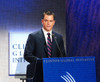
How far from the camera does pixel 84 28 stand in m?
3.62

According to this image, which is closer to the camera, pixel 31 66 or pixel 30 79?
pixel 30 79

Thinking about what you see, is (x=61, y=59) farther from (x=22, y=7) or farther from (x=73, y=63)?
(x=22, y=7)

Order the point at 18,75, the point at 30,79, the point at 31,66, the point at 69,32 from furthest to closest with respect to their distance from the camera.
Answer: the point at 18,75, the point at 69,32, the point at 31,66, the point at 30,79

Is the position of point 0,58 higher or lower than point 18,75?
higher

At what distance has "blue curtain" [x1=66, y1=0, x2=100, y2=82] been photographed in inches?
124

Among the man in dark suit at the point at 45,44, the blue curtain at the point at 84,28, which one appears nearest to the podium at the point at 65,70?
the man in dark suit at the point at 45,44

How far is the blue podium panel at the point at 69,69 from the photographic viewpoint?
1.89 metres

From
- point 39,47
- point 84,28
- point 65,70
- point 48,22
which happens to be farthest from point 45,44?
point 84,28

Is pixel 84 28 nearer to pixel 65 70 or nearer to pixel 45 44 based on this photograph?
pixel 45 44

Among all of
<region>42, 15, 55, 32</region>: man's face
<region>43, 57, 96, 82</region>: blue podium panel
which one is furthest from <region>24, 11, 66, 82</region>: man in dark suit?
<region>43, 57, 96, 82</region>: blue podium panel

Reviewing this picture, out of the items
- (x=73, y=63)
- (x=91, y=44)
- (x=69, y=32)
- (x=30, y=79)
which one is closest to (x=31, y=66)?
(x=30, y=79)

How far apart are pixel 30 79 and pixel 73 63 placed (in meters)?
0.36

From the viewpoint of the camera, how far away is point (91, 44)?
131 inches

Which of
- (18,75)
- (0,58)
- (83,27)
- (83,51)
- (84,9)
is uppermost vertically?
(84,9)
